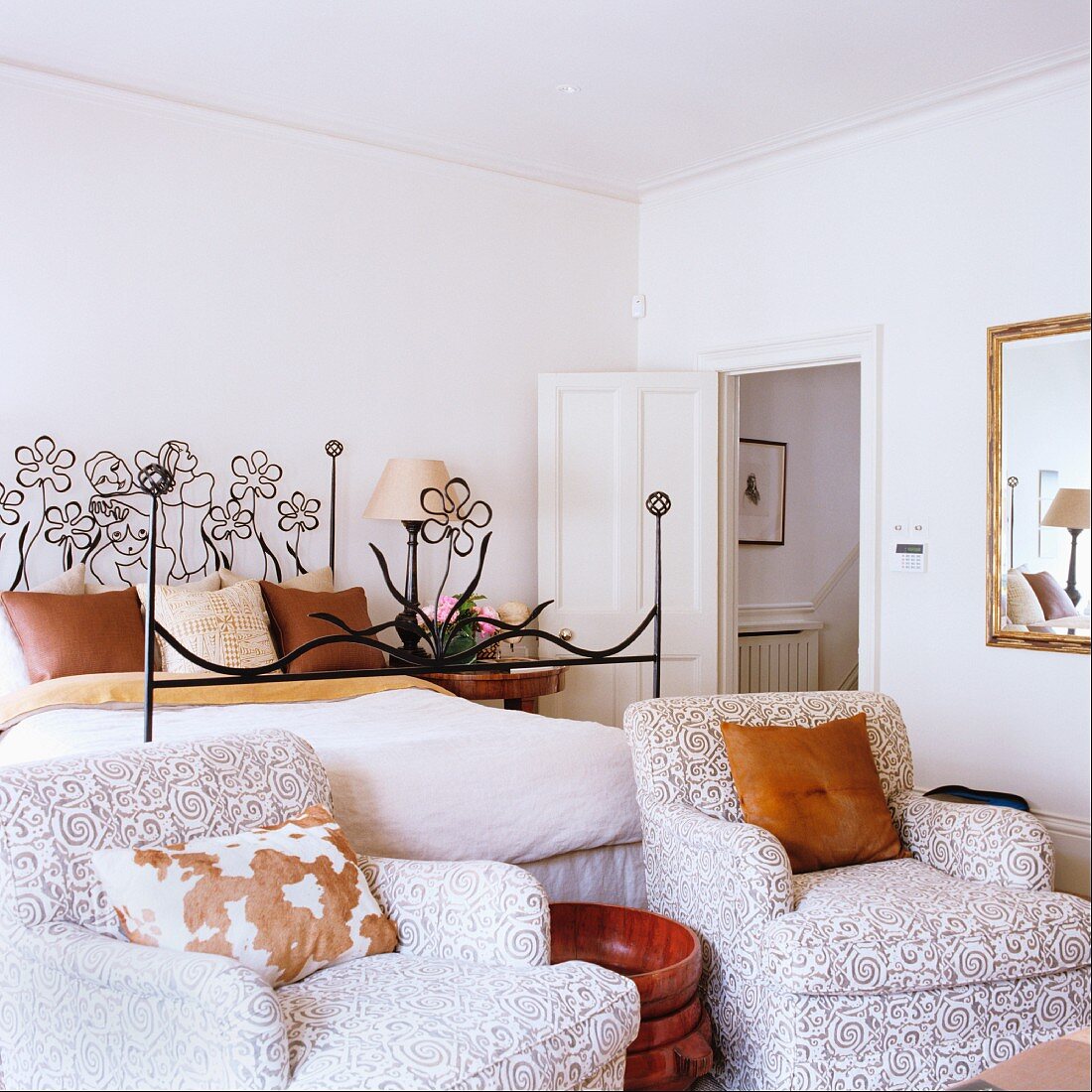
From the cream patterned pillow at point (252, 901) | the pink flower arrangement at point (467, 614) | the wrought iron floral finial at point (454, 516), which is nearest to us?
the cream patterned pillow at point (252, 901)

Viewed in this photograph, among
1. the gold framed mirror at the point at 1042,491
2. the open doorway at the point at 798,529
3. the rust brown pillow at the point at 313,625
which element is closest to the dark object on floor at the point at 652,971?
the gold framed mirror at the point at 1042,491

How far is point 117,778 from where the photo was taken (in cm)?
218

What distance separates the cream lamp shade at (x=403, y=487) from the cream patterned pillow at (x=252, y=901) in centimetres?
249

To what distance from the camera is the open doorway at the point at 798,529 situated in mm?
6031

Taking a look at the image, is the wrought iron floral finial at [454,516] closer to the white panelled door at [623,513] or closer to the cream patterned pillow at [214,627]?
the white panelled door at [623,513]

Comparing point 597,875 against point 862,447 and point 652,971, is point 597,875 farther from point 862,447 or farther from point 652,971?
point 862,447

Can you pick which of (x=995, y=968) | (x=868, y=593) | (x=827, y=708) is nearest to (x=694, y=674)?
(x=868, y=593)

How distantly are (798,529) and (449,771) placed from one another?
12.7 feet

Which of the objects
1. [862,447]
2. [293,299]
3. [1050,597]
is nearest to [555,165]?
[293,299]

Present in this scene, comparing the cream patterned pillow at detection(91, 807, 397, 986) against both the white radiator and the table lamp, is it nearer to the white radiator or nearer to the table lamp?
the table lamp

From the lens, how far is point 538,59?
4055 mm

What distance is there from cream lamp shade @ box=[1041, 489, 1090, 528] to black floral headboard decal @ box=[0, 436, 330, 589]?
310cm

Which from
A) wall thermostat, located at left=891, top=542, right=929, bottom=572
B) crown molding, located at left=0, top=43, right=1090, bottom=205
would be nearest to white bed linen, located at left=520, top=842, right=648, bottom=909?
wall thermostat, located at left=891, top=542, right=929, bottom=572

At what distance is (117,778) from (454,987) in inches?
29.1
